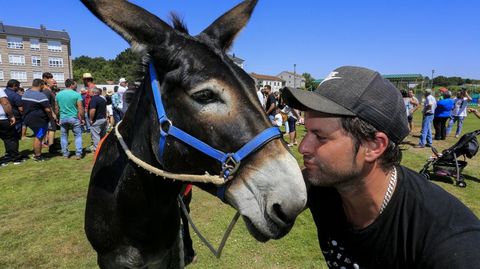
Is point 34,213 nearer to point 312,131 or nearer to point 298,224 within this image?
point 298,224

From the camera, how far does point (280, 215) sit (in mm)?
1587

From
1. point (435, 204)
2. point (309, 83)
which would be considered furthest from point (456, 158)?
point (309, 83)

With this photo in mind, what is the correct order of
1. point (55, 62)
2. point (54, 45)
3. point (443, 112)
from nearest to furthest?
point (443, 112), point (54, 45), point (55, 62)

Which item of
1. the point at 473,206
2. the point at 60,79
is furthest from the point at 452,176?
the point at 60,79

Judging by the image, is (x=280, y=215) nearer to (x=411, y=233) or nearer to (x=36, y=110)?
(x=411, y=233)

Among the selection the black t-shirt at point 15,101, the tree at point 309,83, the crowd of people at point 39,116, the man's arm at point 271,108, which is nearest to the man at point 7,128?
the crowd of people at point 39,116

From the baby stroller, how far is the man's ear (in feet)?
23.4

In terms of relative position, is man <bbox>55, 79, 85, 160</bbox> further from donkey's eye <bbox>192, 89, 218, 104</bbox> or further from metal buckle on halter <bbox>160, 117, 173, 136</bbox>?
donkey's eye <bbox>192, 89, 218, 104</bbox>

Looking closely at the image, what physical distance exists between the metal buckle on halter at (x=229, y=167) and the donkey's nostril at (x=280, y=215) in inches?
10.9

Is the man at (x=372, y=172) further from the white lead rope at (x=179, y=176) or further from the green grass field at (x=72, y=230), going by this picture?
the green grass field at (x=72, y=230)

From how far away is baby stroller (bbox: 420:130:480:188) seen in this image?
713 cm

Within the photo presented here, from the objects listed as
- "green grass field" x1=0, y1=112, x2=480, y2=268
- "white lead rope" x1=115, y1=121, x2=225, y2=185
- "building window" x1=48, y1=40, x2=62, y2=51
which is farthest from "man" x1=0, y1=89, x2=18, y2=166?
"building window" x1=48, y1=40, x2=62, y2=51

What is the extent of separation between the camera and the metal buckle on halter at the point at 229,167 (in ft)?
5.26

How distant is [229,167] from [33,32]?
8785cm
